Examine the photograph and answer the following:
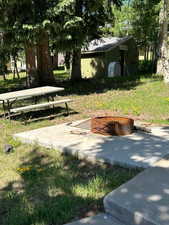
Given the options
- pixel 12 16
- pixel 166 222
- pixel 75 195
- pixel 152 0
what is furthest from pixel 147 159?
pixel 152 0

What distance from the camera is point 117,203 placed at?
259 cm

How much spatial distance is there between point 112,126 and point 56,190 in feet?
6.61

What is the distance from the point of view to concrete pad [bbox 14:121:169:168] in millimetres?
3801

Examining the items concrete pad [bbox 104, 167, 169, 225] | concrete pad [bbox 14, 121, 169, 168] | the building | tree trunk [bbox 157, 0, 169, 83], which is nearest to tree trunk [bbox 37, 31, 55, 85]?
tree trunk [bbox 157, 0, 169, 83]

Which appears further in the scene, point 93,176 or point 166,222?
point 93,176

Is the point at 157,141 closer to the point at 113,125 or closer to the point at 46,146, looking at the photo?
the point at 113,125

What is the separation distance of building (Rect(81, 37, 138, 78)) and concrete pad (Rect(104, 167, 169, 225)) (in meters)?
16.9

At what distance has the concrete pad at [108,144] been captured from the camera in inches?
150

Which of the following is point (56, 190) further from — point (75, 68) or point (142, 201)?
point (75, 68)

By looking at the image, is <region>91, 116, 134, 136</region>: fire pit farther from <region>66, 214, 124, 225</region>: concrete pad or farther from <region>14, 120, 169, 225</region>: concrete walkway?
<region>66, 214, 124, 225</region>: concrete pad

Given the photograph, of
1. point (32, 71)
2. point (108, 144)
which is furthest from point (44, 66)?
point (108, 144)

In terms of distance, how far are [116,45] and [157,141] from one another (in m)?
17.5

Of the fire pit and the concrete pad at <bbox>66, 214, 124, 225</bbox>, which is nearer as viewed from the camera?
the concrete pad at <bbox>66, 214, 124, 225</bbox>

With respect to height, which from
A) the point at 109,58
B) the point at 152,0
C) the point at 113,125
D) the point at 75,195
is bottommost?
the point at 75,195
